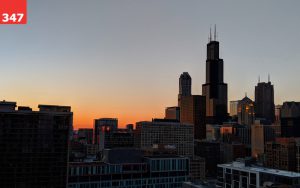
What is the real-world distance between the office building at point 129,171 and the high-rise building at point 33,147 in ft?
41.5

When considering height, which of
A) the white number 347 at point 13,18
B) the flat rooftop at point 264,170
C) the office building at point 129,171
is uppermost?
the white number 347 at point 13,18

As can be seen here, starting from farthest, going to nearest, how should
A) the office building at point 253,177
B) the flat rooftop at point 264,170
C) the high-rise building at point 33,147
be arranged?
1. the high-rise building at point 33,147
2. the flat rooftop at point 264,170
3. the office building at point 253,177

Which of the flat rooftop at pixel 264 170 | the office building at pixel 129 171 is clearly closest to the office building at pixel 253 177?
the flat rooftop at pixel 264 170

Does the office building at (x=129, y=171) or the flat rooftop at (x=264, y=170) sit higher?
the flat rooftop at (x=264, y=170)

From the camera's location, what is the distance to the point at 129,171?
175m

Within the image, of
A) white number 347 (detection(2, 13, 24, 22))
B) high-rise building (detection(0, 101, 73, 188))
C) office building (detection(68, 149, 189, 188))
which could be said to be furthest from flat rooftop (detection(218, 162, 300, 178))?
white number 347 (detection(2, 13, 24, 22))

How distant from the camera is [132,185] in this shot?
174 meters

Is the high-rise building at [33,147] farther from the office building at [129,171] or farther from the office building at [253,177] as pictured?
the office building at [253,177]

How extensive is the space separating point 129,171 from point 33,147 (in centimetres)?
4987

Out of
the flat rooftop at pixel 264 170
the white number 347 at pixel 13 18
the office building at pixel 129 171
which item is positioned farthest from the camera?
the office building at pixel 129 171

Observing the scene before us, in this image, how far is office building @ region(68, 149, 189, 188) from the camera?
165375 millimetres

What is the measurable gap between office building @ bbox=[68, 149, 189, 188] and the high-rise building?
12652 mm

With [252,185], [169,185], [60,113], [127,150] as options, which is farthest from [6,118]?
[252,185]

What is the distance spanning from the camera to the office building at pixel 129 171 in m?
165
